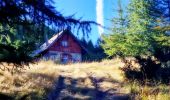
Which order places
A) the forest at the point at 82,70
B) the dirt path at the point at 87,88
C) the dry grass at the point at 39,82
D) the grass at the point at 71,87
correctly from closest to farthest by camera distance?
the forest at the point at 82,70
the grass at the point at 71,87
the dry grass at the point at 39,82
the dirt path at the point at 87,88

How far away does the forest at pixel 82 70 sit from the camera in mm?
6902

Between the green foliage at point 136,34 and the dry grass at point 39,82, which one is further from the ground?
the green foliage at point 136,34

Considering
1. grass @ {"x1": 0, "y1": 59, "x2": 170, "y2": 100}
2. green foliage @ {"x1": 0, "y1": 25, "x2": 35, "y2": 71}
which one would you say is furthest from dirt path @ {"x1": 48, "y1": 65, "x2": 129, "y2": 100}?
green foliage @ {"x1": 0, "y1": 25, "x2": 35, "y2": 71}

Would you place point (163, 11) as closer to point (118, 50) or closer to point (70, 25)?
point (118, 50)

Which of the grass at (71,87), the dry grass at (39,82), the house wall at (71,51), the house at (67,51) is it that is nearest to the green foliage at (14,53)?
the dry grass at (39,82)

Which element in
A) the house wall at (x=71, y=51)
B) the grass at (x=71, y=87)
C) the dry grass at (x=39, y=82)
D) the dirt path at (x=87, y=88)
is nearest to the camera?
the grass at (x=71, y=87)

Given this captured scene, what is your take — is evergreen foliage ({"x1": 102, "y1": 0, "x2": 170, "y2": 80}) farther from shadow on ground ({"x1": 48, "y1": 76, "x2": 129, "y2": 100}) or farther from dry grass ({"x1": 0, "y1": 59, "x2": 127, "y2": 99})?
shadow on ground ({"x1": 48, "y1": 76, "x2": 129, "y2": 100})

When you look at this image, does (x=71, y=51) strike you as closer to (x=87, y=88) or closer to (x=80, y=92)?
(x=87, y=88)

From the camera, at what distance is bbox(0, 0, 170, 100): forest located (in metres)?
6.90

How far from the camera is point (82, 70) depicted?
27688 millimetres

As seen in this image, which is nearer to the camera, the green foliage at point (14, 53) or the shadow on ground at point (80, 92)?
the green foliage at point (14, 53)

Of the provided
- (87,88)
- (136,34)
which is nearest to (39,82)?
(87,88)

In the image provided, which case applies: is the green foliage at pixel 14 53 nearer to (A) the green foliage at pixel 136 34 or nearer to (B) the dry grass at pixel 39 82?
(B) the dry grass at pixel 39 82

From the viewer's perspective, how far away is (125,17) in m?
39.3
